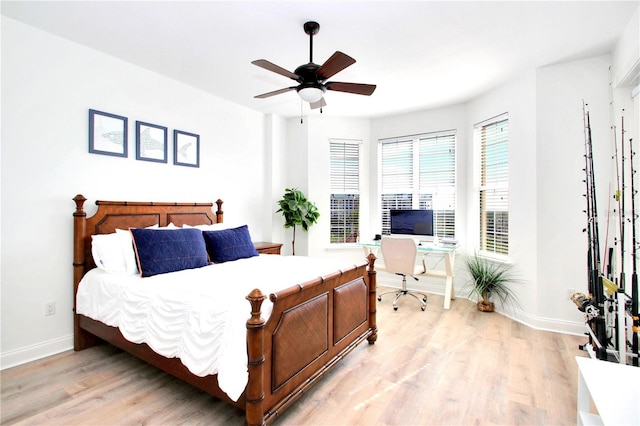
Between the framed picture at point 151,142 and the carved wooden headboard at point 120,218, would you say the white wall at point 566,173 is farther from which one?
the framed picture at point 151,142

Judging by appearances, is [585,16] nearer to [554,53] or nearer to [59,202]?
[554,53]

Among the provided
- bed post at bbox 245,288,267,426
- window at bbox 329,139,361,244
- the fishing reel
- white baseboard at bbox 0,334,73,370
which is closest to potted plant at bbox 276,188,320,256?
window at bbox 329,139,361,244

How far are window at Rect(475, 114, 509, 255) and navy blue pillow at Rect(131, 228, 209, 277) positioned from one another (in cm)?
345

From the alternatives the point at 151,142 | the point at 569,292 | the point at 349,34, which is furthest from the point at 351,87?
the point at 569,292

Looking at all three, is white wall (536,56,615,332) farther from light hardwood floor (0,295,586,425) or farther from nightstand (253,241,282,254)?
nightstand (253,241,282,254)

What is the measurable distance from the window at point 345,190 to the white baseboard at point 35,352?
3.48 meters

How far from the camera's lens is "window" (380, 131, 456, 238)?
4.57 metres

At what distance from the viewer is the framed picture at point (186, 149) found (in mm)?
3532

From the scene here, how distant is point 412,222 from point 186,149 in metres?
3.19

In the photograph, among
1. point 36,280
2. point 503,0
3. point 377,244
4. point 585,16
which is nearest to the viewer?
point 503,0

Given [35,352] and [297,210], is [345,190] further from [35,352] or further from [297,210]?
[35,352]

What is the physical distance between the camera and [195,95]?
3.74 metres

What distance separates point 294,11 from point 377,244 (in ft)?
10.1

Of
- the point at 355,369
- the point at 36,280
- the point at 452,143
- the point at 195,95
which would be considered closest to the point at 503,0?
the point at 452,143
